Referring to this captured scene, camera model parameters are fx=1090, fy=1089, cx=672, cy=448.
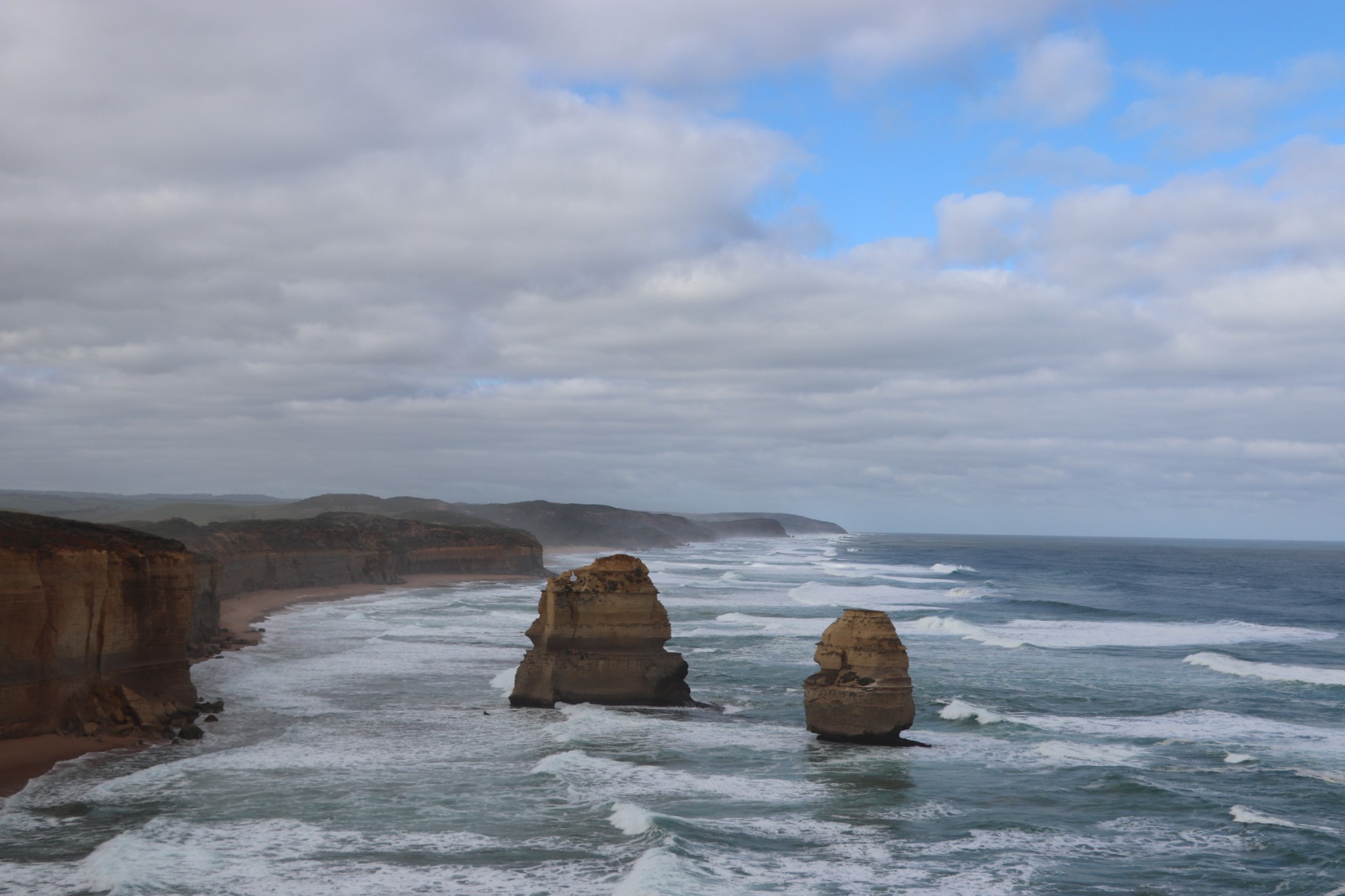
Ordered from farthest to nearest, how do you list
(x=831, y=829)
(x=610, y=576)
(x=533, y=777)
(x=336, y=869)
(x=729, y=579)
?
(x=729, y=579) → (x=610, y=576) → (x=533, y=777) → (x=831, y=829) → (x=336, y=869)

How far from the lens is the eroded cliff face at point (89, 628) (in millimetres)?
21922

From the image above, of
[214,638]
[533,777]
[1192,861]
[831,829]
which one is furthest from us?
[214,638]

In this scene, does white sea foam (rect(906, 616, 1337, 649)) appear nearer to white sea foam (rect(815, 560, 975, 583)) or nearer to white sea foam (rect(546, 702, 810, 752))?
white sea foam (rect(546, 702, 810, 752))

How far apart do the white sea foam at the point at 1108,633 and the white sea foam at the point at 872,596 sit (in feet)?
30.1

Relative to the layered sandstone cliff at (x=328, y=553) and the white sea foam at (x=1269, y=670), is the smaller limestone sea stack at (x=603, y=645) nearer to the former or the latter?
the layered sandstone cliff at (x=328, y=553)

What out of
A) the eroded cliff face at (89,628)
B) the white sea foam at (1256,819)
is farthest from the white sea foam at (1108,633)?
the eroded cliff face at (89,628)

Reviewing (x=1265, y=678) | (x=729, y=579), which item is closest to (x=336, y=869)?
(x=1265, y=678)

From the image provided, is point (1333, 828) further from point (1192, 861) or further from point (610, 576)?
point (610, 576)

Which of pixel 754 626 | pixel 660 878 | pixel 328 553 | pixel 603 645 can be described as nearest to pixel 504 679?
pixel 603 645

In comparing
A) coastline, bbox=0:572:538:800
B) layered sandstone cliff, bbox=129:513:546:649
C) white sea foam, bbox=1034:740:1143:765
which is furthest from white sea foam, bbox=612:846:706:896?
layered sandstone cliff, bbox=129:513:546:649

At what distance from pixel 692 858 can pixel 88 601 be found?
48.7ft

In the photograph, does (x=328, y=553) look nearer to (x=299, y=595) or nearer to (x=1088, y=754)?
(x=299, y=595)

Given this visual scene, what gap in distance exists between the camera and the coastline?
20.4 meters

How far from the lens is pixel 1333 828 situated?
18531 mm
